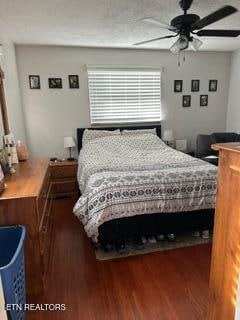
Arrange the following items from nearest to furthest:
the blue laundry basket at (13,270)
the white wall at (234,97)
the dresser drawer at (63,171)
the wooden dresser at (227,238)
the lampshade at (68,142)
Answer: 1. the wooden dresser at (227,238)
2. the blue laundry basket at (13,270)
3. the dresser drawer at (63,171)
4. the lampshade at (68,142)
5. the white wall at (234,97)

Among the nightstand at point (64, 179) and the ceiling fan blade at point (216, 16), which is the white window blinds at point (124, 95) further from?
the ceiling fan blade at point (216, 16)

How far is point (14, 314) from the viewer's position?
1296mm

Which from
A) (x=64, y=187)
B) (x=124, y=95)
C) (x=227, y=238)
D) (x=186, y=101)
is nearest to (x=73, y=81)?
(x=124, y=95)

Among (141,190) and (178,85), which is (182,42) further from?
(178,85)

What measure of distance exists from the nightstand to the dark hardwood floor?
52.6 inches

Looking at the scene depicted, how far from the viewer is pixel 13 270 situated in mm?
1287

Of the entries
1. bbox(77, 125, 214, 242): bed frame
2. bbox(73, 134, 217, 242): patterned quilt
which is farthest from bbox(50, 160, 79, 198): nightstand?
bbox(77, 125, 214, 242): bed frame

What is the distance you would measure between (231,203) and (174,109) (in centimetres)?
371

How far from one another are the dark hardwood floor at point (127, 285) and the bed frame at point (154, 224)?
220 mm

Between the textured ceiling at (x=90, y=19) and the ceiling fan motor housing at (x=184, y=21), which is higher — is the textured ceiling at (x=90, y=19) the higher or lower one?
the higher one

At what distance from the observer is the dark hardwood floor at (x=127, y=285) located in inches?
65.9

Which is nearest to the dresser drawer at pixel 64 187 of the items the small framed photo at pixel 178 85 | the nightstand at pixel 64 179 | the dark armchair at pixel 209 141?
the nightstand at pixel 64 179

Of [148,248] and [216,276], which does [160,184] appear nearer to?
[148,248]

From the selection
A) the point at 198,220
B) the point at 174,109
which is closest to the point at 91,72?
the point at 174,109
